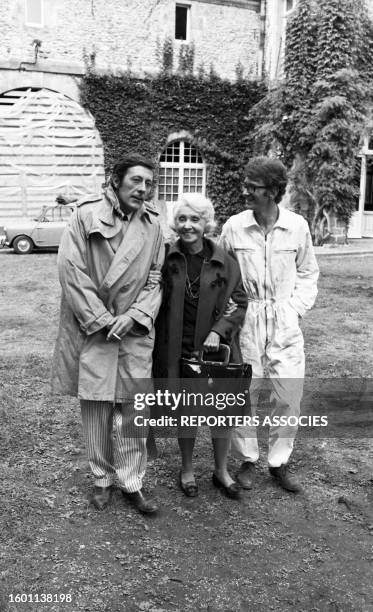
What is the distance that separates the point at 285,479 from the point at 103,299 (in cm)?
144

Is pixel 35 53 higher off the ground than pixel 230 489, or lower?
higher

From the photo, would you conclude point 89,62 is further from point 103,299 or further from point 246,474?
point 246,474

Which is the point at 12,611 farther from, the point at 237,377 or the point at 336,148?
the point at 336,148

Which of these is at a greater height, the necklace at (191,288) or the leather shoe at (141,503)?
the necklace at (191,288)

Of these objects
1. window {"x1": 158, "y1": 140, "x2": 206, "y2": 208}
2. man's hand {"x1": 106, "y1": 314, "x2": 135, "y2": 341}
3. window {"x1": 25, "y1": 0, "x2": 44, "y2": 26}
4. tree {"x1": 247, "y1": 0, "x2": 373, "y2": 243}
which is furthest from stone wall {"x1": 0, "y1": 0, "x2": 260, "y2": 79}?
man's hand {"x1": 106, "y1": 314, "x2": 135, "y2": 341}

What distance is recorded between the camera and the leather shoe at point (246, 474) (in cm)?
338

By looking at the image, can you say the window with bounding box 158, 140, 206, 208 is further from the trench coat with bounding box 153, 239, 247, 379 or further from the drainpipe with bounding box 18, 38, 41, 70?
the trench coat with bounding box 153, 239, 247, 379

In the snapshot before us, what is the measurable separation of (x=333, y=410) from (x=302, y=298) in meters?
1.72

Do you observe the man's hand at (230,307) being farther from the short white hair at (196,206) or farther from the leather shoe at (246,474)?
the leather shoe at (246,474)

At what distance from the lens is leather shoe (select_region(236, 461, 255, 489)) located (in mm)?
3379

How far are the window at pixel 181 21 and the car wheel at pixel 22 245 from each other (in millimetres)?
7821

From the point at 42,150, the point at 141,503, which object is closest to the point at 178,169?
the point at 42,150

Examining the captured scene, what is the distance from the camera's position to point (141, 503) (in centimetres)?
306

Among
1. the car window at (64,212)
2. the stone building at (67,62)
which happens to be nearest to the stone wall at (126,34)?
the stone building at (67,62)
